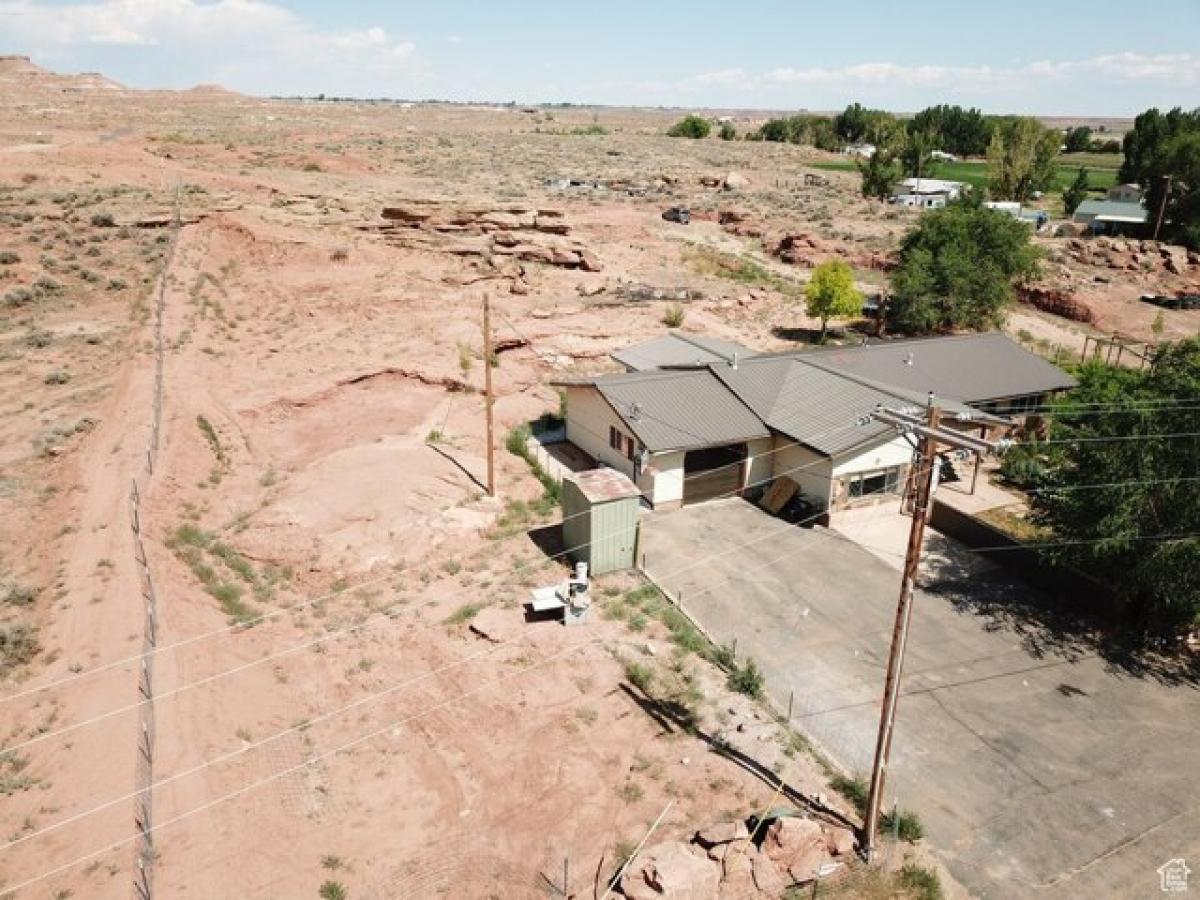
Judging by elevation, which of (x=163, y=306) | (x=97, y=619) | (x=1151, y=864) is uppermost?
(x=163, y=306)

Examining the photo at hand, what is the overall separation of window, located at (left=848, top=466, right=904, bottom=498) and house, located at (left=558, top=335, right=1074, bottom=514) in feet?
0.16

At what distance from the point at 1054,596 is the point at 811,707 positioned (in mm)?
10345

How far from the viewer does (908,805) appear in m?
15.8

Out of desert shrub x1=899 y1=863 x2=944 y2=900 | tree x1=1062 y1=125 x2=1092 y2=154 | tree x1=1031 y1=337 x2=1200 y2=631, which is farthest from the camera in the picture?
tree x1=1062 y1=125 x2=1092 y2=154

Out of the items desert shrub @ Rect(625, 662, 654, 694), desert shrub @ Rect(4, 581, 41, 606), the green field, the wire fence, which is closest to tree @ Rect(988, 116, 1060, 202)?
the green field

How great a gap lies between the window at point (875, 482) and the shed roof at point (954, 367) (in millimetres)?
4854

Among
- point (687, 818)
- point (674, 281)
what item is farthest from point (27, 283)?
point (687, 818)

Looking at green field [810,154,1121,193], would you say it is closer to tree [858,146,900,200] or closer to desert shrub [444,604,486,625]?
tree [858,146,900,200]

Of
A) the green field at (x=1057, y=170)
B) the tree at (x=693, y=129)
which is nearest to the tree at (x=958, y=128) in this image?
the green field at (x=1057, y=170)

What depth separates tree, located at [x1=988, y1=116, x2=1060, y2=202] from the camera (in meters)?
93.1

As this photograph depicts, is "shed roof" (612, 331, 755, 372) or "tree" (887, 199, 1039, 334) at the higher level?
"tree" (887, 199, 1039, 334)

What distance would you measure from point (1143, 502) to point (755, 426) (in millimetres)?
12194

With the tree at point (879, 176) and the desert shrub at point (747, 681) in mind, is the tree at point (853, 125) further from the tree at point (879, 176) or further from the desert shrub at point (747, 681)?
the desert shrub at point (747, 681)

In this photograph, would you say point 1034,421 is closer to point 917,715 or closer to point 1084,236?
point 917,715
